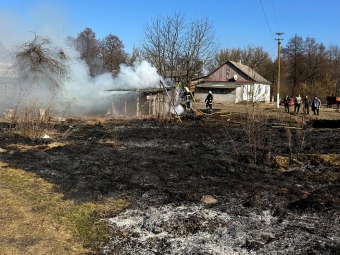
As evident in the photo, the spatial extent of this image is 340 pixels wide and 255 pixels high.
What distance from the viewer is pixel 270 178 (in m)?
7.94

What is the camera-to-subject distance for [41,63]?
729 inches

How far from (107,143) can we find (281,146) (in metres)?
6.39

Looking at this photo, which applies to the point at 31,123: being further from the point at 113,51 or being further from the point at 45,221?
the point at 113,51

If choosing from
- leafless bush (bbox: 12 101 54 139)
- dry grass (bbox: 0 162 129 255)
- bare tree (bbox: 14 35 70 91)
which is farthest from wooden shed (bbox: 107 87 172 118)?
dry grass (bbox: 0 162 129 255)

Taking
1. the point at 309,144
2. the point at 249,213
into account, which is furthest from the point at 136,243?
the point at 309,144

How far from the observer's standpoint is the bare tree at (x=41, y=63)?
58.8 ft

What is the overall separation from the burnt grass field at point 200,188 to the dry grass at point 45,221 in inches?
11.9

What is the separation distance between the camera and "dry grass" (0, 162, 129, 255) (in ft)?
14.6

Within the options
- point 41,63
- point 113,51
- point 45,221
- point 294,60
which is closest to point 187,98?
point 41,63

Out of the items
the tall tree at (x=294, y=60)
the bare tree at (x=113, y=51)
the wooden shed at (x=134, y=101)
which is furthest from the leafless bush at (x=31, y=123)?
the tall tree at (x=294, y=60)

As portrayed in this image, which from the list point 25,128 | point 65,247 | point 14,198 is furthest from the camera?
point 25,128

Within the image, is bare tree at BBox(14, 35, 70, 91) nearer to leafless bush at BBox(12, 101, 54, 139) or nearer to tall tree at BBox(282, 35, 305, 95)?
leafless bush at BBox(12, 101, 54, 139)

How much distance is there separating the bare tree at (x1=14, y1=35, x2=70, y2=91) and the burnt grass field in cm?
644

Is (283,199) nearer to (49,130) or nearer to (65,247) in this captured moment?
(65,247)
